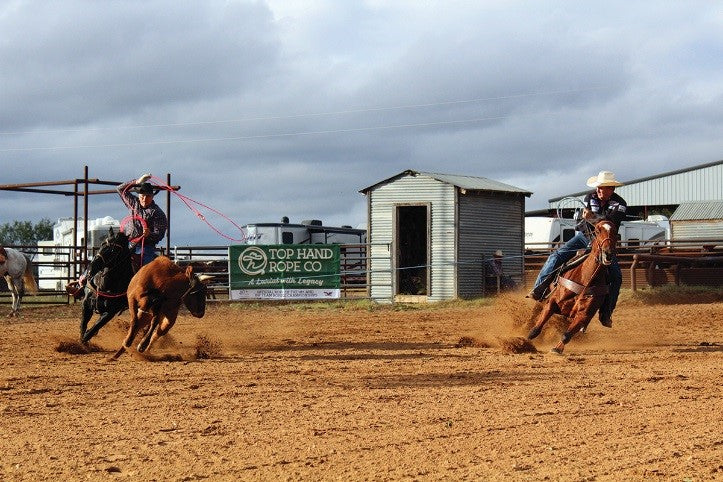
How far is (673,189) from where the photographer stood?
1992 inches

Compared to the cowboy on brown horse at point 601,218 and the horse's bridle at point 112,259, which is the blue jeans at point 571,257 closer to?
the cowboy on brown horse at point 601,218

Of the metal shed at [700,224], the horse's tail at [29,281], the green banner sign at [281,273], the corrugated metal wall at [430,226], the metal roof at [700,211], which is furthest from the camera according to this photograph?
the metal roof at [700,211]

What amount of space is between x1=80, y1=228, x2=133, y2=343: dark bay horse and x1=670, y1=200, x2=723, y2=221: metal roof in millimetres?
30958

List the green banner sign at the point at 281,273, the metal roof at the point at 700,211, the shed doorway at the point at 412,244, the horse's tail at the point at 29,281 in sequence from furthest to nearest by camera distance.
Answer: the metal roof at the point at 700,211 → the shed doorway at the point at 412,244 → the green banner sign at the point at 281,273 → the horse's tail at the point at 29,281

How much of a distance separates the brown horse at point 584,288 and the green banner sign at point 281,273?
10.9 metres

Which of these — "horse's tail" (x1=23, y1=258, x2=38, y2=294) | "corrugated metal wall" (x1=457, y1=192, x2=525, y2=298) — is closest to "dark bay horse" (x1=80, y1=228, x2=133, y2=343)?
"horse's tail" (x1=23, y1=258, x2=38, y2=294)

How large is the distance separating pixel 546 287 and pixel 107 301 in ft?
17.5

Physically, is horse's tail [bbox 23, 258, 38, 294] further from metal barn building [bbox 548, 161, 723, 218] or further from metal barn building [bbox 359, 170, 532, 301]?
metal barn building [bbox 548, 161, 723, 218]

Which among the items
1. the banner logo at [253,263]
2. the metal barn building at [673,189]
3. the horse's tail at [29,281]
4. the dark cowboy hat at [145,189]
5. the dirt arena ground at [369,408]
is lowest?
the dirt arena ground at [369,408]

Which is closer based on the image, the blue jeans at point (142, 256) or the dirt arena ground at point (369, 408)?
the dirt arena ground at point (369, 408)

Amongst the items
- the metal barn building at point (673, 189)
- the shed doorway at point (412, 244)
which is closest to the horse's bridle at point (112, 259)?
the shed doorway at point (412, 244)

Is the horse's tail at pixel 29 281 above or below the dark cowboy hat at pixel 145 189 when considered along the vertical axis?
below

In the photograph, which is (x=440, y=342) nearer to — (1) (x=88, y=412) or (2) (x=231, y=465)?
(1) (x=88, y=412)

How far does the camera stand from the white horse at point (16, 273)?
68.5ft
